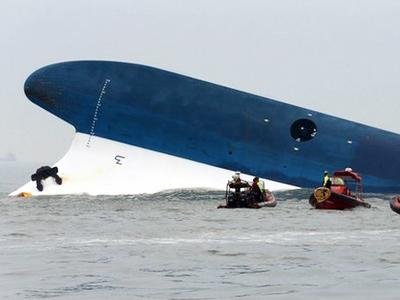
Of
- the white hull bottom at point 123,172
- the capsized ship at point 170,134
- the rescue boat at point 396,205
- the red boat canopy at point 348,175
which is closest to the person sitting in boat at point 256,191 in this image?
the rescue boat at point 396,205

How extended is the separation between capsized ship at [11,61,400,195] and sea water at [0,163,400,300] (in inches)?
318

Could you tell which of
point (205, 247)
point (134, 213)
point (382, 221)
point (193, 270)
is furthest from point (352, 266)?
point (134, 213)

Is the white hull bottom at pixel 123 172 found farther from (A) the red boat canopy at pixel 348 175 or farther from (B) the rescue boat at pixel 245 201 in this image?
(B) the rescue boat at pixel 245 201

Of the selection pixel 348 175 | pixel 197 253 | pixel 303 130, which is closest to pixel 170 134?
pixel 303 130

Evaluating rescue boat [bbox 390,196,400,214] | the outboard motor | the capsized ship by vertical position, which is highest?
the capsized ship

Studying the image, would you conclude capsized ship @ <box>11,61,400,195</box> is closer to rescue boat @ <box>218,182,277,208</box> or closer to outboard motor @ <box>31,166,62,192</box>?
outboard motor @ <box>31,166,62,192</box>

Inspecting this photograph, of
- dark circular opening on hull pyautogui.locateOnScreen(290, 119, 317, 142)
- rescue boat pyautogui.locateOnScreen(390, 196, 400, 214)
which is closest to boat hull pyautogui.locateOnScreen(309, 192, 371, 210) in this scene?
rescue boat pyautogui.locateOnScreen(390, 196, 400, 214)

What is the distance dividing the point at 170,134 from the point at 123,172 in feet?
10.6

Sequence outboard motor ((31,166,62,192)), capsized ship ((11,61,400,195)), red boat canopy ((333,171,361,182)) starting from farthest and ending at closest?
capsized ship ((11,61,400,195)) < outboard motor ((31,166,62,192)) < red boat canopy ((333,171,361,182))

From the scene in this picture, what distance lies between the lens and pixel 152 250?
2391cm

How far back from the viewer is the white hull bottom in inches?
1874

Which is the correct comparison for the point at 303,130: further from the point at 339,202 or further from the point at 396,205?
the point at 396,205

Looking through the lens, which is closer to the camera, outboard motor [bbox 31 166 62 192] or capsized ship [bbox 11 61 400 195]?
outboard motor [bbox 31 166 62 192]

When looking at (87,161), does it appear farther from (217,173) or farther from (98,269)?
(98,269)
